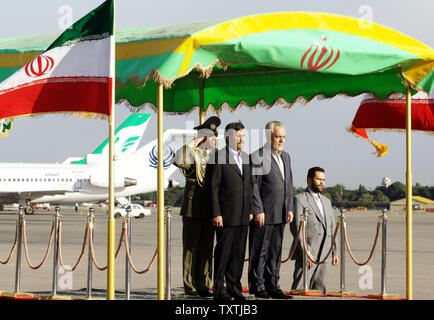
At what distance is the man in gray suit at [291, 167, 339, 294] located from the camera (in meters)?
9.62

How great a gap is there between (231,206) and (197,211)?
97cm

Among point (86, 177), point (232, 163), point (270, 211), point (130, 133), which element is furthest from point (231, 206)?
point (130, 133)

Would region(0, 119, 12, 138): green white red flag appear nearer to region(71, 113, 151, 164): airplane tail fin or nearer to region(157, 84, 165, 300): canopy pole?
region(157, 84, 165, 300): canopy pole

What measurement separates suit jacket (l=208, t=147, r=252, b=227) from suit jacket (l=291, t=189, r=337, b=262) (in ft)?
4.70

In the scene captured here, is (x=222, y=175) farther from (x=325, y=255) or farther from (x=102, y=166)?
(x=102, y=166)

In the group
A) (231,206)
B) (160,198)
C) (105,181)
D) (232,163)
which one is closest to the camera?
(160,198)

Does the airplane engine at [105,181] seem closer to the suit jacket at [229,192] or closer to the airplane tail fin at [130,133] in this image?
the airplane tail fin at [130,133]

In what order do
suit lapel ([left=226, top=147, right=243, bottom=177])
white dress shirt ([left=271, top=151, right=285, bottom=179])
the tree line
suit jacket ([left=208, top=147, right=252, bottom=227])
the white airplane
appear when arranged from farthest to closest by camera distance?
the tree line, the white airplane, white dress shirt ([left=271, top=151, right=285, bottom=179]), suit lapel ([left=226, top=147, right=243, bottom=177]), suit jacket ([left=208, top=147, right=252, bottom=227])

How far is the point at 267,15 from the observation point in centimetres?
807

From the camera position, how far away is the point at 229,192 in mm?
8266

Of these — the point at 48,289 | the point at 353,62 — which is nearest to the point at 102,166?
the point at 48,289

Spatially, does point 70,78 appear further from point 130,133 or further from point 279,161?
point 130,133

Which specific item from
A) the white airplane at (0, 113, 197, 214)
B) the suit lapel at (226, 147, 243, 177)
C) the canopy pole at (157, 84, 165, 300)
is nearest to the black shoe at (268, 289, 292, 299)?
the suit lapel at (226, 147, 243, 177)

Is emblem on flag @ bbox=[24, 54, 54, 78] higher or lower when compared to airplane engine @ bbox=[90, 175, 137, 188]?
higher
